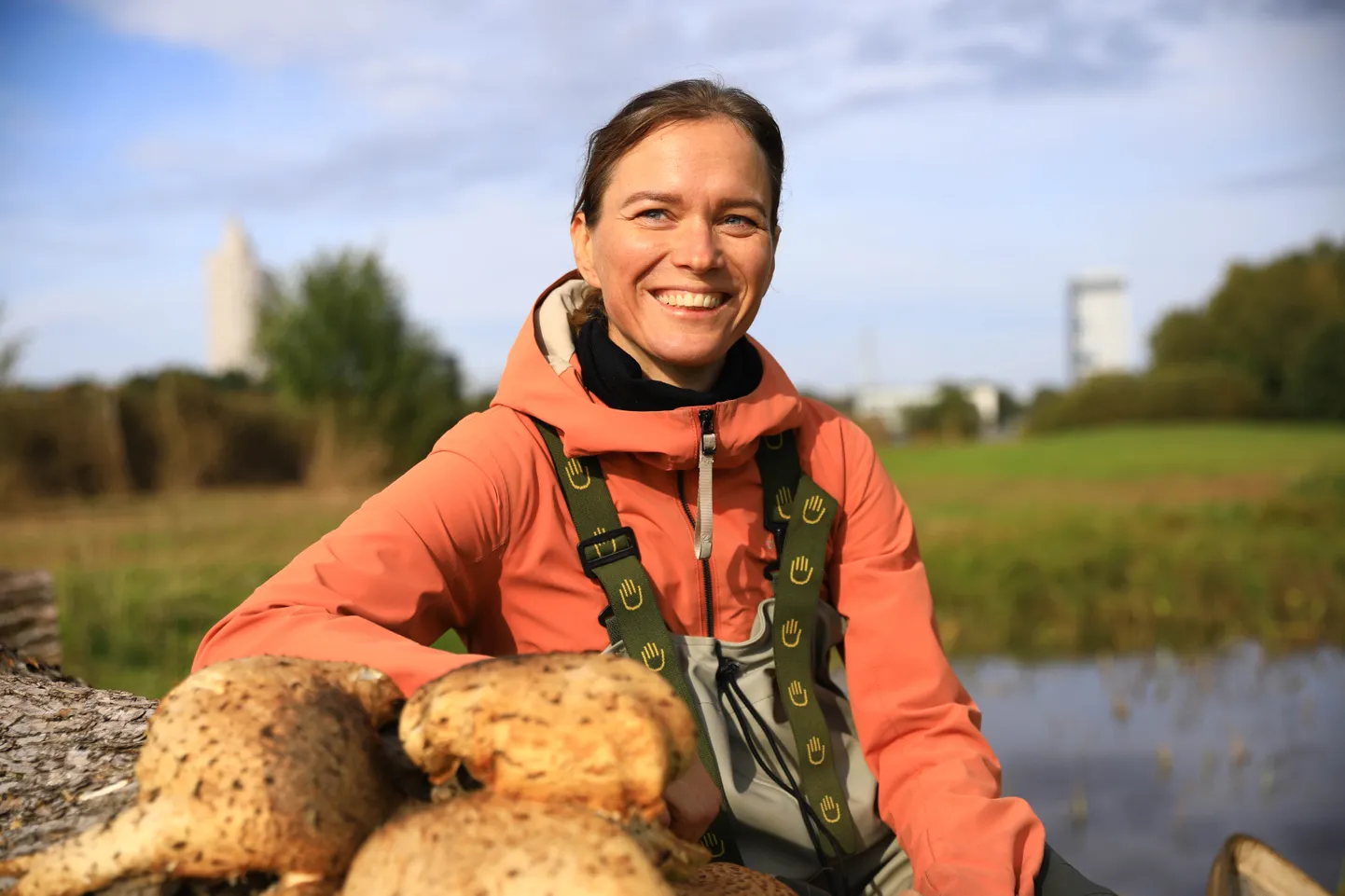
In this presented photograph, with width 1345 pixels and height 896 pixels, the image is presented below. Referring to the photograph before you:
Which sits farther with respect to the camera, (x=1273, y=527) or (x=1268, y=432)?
(x=1268, y=432)

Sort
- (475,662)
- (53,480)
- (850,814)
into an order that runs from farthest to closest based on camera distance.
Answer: (53,480), (850,814), (475,662)

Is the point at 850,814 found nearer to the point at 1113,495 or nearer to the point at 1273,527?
the point at 1273,527

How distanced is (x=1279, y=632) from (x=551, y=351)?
1123 cm

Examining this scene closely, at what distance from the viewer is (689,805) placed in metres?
1.57

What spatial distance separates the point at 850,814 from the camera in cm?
253

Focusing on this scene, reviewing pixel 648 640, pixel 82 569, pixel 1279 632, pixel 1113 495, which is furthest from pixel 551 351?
pixel 1113 495

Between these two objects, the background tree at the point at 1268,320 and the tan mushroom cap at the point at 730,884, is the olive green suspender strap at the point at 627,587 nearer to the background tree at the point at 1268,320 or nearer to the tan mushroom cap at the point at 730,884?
the tan mushroom cap at the point at 730,884

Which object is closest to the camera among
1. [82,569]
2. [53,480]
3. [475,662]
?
[475,662]

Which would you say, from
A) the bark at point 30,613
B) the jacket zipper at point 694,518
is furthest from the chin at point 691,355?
the bark at point 30,613

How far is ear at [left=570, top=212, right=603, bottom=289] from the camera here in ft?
9.54

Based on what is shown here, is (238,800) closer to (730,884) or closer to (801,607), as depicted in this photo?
(730,884)

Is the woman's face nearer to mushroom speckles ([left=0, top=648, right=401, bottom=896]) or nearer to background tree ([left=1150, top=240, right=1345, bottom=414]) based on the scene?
mushroom speckles ([left=0, top=648, right=401, bottom=896])

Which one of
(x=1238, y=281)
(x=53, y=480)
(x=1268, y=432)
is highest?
(x=1238, y=281)

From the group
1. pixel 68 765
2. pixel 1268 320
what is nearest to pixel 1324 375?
pixel 1268 320
